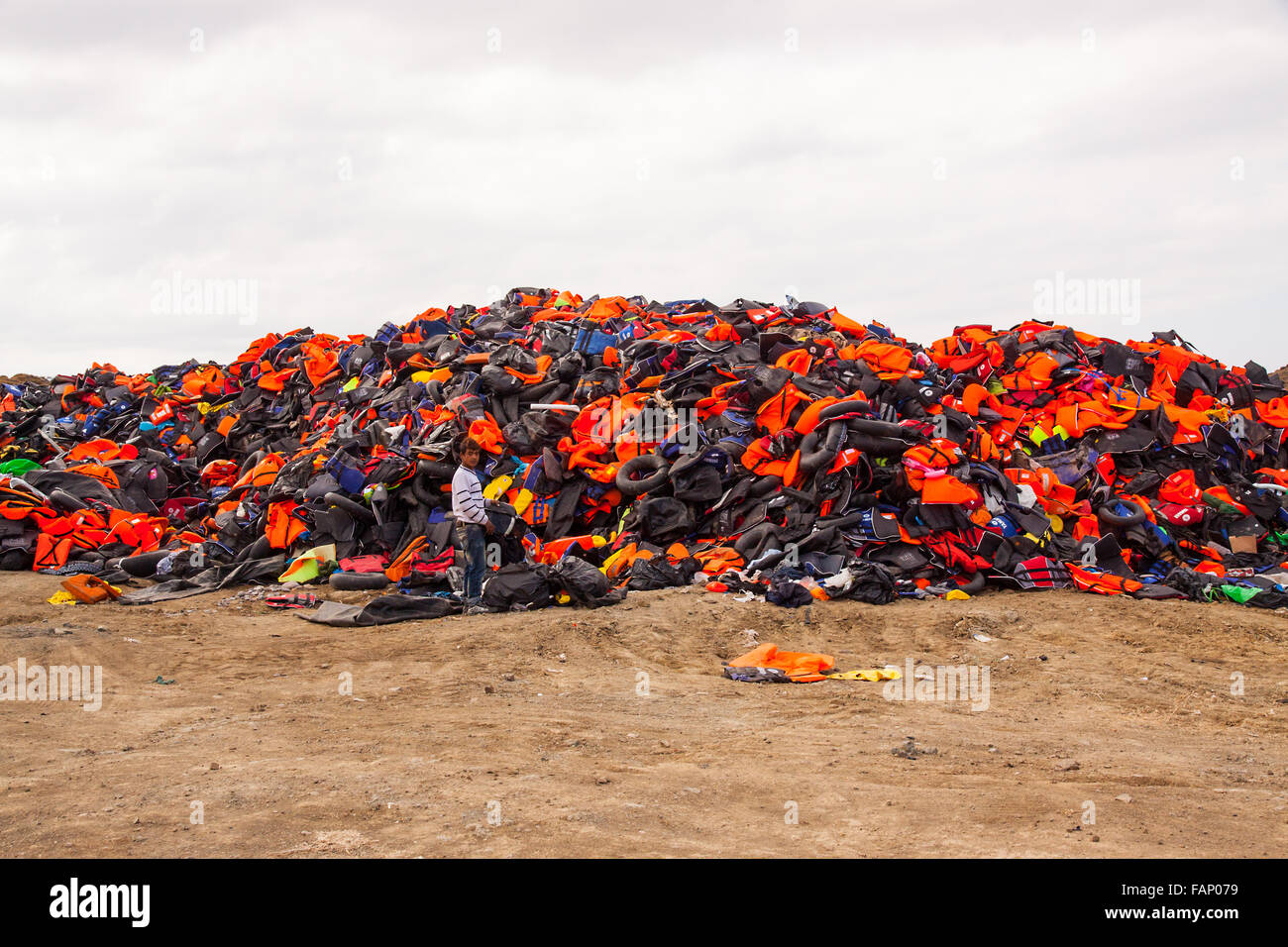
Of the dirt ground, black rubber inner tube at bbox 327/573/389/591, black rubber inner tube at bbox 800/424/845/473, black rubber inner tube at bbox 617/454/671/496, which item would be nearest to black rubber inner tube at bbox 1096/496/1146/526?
the dirt ground

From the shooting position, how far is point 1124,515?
33.4 ft

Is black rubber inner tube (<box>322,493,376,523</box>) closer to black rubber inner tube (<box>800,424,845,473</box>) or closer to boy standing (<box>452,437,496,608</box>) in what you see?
boy standing (<box>452,437,496,608</box>)

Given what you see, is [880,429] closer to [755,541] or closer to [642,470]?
[755,541]

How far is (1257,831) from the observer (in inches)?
149

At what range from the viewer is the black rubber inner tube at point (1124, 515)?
397 inches

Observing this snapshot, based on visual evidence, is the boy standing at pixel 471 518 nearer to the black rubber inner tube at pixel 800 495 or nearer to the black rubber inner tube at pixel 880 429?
the black rubber inner tube at pixel 800 495

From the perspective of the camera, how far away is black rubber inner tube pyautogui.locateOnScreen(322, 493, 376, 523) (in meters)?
10.7

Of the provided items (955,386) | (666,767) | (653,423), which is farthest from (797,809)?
(955,386)

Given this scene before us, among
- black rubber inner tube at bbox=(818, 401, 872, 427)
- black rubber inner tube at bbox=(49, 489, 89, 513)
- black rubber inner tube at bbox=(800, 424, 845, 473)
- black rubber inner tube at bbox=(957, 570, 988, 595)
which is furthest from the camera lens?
black rubber inner tube at bbox=(49, 489, 89, 513)

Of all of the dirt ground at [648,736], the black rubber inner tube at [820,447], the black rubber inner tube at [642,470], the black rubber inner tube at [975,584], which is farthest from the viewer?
the black rubber inner tube at [642,470]

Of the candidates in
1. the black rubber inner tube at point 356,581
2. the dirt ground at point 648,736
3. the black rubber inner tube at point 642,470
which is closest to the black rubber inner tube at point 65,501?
the dirt ground at point 648,736

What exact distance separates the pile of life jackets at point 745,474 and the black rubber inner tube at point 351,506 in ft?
0.09

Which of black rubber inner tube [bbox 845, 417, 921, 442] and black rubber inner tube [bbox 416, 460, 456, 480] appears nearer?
black rubber inner tube [bbox 845, 417, 921, 442]

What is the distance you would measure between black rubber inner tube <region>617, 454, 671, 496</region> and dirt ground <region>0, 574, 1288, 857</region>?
5.36ft
